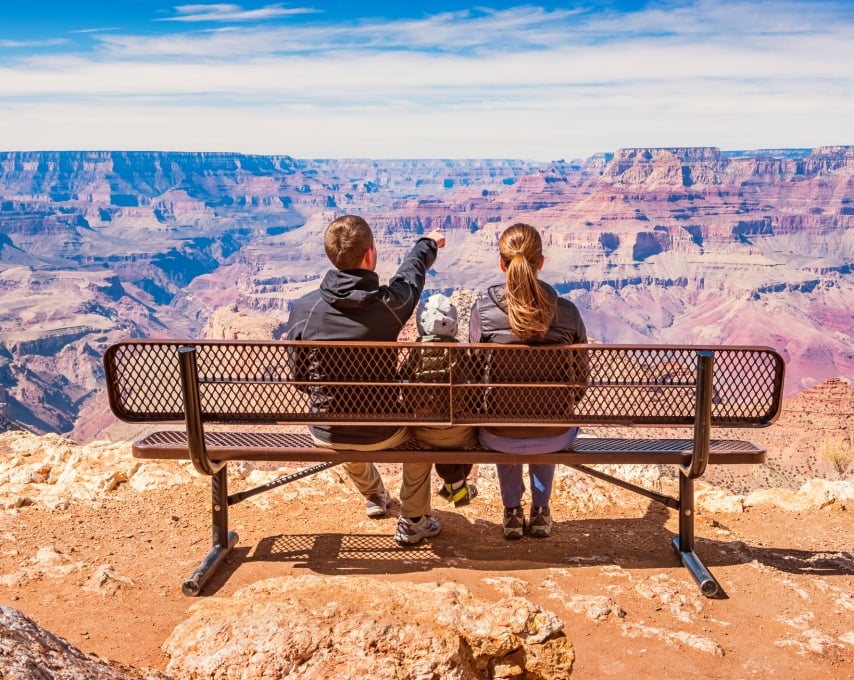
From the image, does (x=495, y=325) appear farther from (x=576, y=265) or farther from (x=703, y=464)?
(x=576, y=265)

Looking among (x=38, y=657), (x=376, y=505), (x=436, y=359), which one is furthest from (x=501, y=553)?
(x=38, y=657)

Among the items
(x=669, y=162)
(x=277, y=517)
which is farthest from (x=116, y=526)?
(x=669, y=162)

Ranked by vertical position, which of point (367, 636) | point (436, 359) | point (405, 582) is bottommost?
point (405, 582)

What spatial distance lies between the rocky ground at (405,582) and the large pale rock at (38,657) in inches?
0.6

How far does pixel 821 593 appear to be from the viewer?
3580mm

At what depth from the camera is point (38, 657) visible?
1745mm

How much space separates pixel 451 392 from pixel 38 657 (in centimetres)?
207

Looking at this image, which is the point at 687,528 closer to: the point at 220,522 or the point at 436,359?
the point at 436,359

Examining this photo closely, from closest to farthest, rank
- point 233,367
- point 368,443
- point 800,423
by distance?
point 233,367 → point 368,443 → point 800,423

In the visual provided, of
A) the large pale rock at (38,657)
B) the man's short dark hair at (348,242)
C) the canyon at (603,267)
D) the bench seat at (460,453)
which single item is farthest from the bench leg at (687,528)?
the canyon at (603,267)

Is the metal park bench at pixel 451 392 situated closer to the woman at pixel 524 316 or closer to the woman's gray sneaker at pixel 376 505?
the woman at pixel 524 316

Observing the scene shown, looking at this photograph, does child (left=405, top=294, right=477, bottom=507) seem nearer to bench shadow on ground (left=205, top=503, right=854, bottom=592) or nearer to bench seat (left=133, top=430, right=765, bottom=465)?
bench seat (left=133, top=430, right=765, bottom=465)

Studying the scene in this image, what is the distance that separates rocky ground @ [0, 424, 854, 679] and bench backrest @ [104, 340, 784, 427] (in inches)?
32.0

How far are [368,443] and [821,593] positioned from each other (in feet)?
7.50
